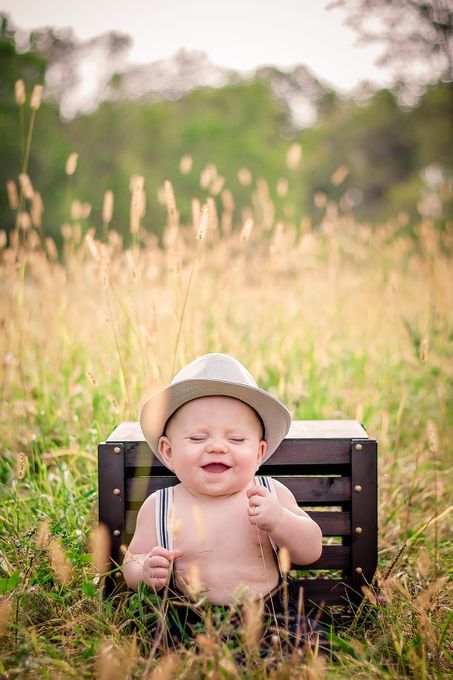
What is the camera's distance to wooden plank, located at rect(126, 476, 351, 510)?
1.99 metres

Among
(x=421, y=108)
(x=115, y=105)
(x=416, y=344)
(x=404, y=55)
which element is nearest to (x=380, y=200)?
(x=421, y=108)

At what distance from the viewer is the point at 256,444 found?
1.77 m

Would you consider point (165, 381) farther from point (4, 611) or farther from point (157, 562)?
point (4, 611)

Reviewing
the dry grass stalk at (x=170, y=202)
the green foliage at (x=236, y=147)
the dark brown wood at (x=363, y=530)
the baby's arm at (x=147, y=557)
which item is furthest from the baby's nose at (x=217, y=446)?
the green foliage at (x=236, y=147)

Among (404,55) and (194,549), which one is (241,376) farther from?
(404,55)

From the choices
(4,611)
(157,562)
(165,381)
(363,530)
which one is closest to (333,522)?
(363,530)

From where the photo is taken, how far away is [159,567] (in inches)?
65.5

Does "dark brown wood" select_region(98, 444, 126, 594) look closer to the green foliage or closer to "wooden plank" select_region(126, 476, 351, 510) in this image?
"wooden plank" select_region(126, 476, 351, 510)

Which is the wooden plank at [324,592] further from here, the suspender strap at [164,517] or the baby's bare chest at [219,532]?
the suspender strap at [164,517]

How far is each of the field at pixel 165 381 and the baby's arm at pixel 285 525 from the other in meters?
0.21

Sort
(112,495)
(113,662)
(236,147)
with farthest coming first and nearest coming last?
(236,147), (112,495), (113,662)

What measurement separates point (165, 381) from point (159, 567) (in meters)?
0.89

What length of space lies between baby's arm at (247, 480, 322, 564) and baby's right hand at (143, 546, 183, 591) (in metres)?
0.22

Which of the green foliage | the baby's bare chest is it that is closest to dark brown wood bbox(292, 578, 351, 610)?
the baby's bare chest
